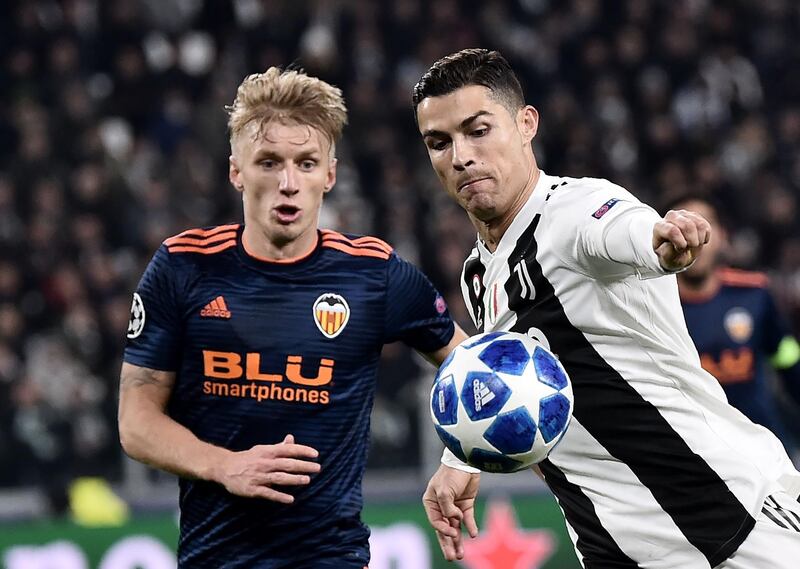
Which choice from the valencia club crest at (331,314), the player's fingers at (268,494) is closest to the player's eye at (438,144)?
the valencia club crest at (331,314)

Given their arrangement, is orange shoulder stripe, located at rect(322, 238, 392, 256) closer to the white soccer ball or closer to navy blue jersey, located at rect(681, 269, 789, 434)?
the white soccer ball

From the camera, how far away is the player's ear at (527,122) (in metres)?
4.08

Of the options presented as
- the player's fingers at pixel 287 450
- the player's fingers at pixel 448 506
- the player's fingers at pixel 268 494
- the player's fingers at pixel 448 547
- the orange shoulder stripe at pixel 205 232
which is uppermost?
the orange shoulder stripe at pixel 205 232

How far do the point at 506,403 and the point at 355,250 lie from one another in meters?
1.05

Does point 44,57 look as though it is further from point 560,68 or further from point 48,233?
point 560,68

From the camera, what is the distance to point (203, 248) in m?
4.29

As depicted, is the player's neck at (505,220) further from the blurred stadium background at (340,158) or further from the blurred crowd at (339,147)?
the blurred crowd at (339,147)

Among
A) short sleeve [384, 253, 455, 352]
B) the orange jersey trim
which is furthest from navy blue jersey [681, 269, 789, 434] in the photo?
the orange jersey trim

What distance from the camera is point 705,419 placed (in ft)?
12.2

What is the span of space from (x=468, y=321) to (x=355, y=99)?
14.2 feet

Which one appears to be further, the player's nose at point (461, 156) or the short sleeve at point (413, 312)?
the short sleeve at point (413, 312)

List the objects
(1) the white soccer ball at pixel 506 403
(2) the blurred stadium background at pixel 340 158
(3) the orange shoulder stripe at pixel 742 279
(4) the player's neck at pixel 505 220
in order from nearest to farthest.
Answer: (1) the white soccer ball at pixel 506 403 → (4) the player's neck at pixel 505 220 → (3) the orange shoulder stripe at pixel 742 279 → (2) the blurred stadium background at pixel 340 158

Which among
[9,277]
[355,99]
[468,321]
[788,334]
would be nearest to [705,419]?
[788,334]

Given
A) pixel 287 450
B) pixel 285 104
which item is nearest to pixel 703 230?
pixel 287 450
